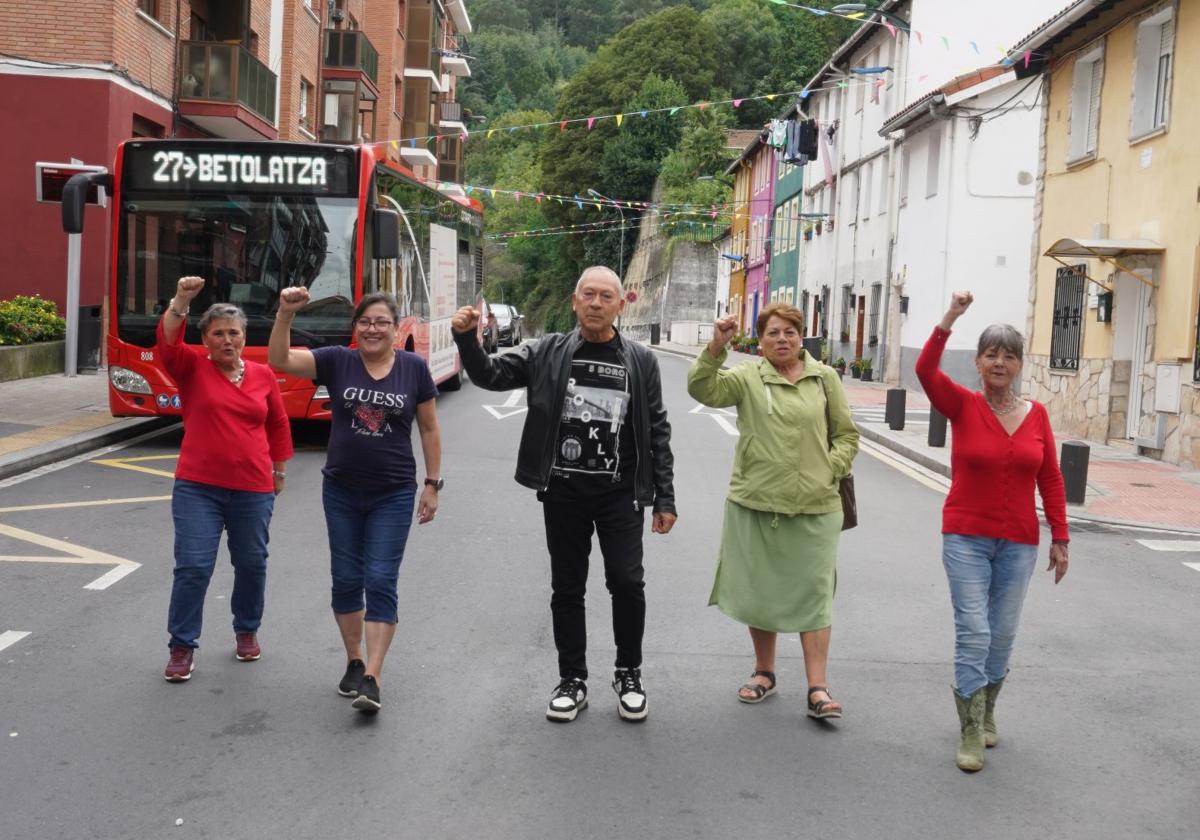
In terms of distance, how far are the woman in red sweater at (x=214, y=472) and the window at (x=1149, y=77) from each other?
599 inches

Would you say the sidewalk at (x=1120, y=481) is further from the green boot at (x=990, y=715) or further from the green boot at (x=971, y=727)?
the green boot at (x=971, y=727)

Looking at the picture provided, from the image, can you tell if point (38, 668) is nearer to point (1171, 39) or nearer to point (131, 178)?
point (131, 178)

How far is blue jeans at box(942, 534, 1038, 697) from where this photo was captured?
5020mm

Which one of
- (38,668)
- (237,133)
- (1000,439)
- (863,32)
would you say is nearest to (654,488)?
(1000,439)

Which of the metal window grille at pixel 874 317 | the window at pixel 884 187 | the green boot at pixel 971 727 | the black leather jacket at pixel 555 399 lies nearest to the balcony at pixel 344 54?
the window at pixel 884 187

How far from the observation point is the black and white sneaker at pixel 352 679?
217 inches

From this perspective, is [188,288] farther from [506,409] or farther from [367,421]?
[506,409]

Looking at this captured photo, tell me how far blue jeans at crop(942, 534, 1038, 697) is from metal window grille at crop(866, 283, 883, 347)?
30.8 meters

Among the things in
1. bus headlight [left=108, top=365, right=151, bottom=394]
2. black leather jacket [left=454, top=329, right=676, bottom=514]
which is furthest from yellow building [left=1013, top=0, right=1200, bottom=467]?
black leather jacket [left=454, top=329, right=676, bottom=514]

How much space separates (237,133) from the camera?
2786 centimetres

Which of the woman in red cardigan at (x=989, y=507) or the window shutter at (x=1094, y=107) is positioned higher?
the window shutter at (x=1094, y=107)

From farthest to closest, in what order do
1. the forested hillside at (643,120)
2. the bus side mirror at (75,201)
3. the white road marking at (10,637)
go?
the forested hillside at (643,120), the bus side mirror at (75,201), the white road marking at (10,637)

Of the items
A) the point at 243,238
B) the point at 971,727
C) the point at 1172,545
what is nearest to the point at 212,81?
the point at 243,238

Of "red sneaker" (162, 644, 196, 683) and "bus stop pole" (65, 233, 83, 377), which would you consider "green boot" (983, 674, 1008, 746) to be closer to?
"red sneaker" (162, 644, 196, 683)
